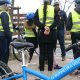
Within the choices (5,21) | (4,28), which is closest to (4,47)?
(4,28)

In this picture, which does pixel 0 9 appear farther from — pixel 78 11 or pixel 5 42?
pixel 78 11

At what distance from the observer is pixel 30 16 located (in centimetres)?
1126

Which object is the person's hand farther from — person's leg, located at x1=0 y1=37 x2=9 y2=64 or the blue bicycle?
the blue bicycle

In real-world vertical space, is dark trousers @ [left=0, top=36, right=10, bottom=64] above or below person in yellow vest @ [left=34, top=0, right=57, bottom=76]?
below

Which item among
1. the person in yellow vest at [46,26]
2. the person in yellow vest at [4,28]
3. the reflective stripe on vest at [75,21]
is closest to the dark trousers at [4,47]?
the person in yellow vest at [4,28]

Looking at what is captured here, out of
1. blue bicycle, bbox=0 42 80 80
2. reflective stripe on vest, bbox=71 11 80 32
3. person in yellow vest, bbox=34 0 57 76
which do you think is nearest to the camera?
blue bicycle, bbox=0 42 80 80

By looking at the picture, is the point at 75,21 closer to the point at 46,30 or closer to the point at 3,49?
the point at 46,30

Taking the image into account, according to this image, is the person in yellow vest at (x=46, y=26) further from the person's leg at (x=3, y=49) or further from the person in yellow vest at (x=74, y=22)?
the person's leg at (x=3, y=49)

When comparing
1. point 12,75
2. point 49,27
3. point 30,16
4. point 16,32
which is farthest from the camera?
point 16,32

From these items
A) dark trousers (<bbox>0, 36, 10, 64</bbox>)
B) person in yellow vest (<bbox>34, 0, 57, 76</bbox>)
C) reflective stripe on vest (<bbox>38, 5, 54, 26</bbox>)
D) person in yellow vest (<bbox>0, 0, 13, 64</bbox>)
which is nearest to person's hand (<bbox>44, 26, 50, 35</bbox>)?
person in yellow vest (<bbox>34, 0, 57, 76</bbox>)

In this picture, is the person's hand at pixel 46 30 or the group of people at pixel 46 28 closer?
the person's hand at pixel 46 30

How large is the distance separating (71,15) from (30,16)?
2.26 m

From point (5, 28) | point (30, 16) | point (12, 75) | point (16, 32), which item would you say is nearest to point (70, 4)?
point (16, 32)

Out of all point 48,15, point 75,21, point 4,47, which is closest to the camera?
point 48,15
